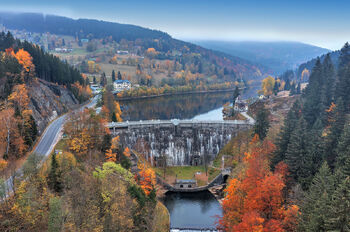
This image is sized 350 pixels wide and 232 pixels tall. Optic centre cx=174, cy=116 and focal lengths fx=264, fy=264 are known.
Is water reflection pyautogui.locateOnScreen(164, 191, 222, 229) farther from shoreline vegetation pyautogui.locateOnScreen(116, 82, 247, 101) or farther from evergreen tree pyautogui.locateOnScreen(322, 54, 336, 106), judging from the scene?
shoreline vegetation pyautogui.locateOnScreen(116, 82, 247, 101)

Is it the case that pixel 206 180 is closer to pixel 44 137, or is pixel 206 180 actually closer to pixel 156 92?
pixel 44 137

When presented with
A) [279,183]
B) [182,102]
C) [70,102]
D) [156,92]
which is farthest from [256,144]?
[156,92]

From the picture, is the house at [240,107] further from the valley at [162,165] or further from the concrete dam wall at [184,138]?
the concrete dam wall at [184,138]

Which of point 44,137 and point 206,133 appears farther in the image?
point 206,133

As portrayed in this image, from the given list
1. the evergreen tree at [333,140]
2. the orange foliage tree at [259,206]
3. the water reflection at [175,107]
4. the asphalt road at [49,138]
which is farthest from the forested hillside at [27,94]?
the evergreen tree at [333,140]

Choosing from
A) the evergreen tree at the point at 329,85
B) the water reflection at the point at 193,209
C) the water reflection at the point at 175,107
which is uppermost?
the evergreen tree at the point at 329,85

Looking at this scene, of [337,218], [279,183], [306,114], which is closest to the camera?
[337,218]

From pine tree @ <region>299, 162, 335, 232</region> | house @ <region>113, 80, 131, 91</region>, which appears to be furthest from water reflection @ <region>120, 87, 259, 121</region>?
pine tree @ <region>299, 162, 335, 232</region>

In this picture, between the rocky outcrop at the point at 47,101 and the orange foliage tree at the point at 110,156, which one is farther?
the rocky outcrop at the point at 47,101
